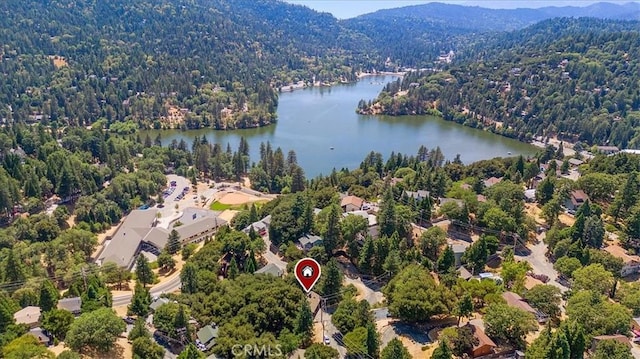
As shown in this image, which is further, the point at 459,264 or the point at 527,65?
the point at 527,65

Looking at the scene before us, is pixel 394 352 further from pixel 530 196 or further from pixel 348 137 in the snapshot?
pixel 348 137

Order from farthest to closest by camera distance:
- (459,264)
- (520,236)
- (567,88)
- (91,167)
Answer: (567,88)
(91,167)
(520,236)
(459,264)

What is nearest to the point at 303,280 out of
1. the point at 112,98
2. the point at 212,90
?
the point at 112,98

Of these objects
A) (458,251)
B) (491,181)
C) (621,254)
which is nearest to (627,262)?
(621,254)

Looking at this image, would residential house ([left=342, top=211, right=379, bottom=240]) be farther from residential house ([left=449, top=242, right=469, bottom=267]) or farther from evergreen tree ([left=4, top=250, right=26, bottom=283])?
evergreen tree ([left=4, top=250, right=26, bottom=283])

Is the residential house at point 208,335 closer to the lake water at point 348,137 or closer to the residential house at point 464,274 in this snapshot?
the residential house at point 464,274

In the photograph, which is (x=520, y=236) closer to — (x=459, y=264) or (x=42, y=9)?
(x=459, y=264)
